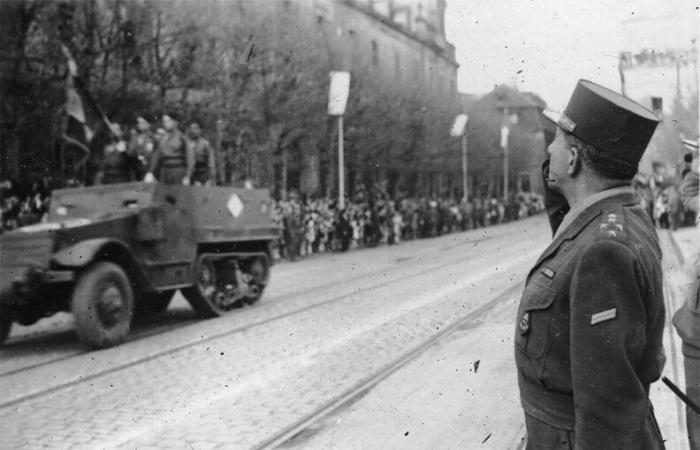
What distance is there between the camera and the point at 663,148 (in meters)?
6.21

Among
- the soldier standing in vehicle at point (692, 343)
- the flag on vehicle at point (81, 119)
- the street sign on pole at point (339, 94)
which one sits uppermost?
the street sign on pole at point (339, 94)

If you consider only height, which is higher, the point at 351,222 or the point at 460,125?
the point at 460,125

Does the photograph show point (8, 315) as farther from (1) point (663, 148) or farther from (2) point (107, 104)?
(2) point (107, 104)

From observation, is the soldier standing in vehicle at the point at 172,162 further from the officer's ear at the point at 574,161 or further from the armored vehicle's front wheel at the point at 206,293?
the officer's ear at the point at 574,161

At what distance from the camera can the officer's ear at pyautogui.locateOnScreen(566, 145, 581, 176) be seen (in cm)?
225

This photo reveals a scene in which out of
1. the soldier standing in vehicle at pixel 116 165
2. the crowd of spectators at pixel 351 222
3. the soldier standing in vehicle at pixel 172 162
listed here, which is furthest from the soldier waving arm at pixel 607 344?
the crowd of spectators at pixel 351 222

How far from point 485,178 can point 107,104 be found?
9.60m

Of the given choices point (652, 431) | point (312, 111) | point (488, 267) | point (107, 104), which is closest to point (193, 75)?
point (107, 104)

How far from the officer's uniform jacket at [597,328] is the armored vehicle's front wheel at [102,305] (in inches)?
261

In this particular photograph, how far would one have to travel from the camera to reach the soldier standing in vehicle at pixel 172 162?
34.1ft

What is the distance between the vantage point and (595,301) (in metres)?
2.02

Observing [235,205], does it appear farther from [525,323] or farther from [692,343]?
[525,323]

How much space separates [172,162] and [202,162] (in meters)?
0.56

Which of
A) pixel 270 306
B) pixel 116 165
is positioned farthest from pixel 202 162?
pixel 270 306
